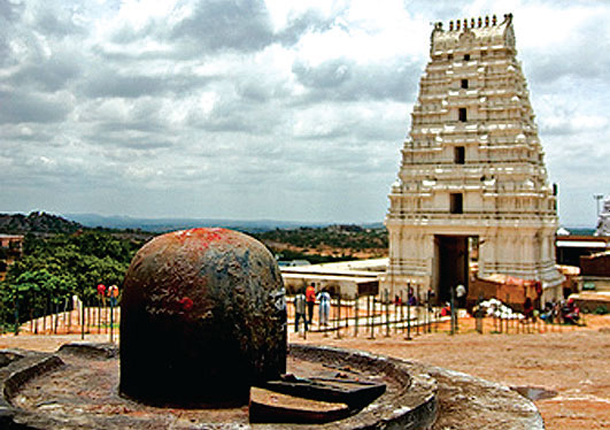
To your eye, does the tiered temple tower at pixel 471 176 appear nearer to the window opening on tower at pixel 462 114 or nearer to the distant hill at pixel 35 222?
the window opening on tower at pixel 462 114

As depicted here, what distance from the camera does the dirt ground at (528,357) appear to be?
10.4 m

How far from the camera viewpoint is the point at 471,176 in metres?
30.1

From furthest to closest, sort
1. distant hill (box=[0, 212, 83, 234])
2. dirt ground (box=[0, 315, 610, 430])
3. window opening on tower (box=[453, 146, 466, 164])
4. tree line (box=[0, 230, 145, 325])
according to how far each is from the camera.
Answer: distant hill (box=[0, 212, 83, 234]) → window opening on tower (box=[453, 146, 466, 164]) → tree line (box=[0, 230, 145, 325]) → dirt ground (box=[0, 315, 610, 430])

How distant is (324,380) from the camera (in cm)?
663

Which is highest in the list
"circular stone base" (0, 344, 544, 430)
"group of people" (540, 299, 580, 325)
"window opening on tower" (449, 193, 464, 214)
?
"window opening on tower" (449, 193, 464, 214)

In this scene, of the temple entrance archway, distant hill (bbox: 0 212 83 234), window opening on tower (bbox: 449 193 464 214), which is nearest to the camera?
window opening on tower (bbox: 449 193 464 214)

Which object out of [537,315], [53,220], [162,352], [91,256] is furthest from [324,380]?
[53,220]

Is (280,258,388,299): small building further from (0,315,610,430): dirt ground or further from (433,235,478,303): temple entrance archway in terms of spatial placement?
(0,315,610,430): dirt ground

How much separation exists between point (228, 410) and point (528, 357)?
1150 centimetres

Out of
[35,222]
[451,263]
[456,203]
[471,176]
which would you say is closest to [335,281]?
[451,263]

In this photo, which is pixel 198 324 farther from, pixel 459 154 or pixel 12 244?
pixel 12 244

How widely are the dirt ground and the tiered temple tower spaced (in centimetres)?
750

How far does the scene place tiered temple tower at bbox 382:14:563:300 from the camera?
29.4 m

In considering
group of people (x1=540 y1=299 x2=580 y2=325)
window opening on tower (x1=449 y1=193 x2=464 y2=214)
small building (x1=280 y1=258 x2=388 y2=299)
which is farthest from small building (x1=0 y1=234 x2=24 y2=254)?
group of people (x1=540 y1=299 x2=580 y2=325)
